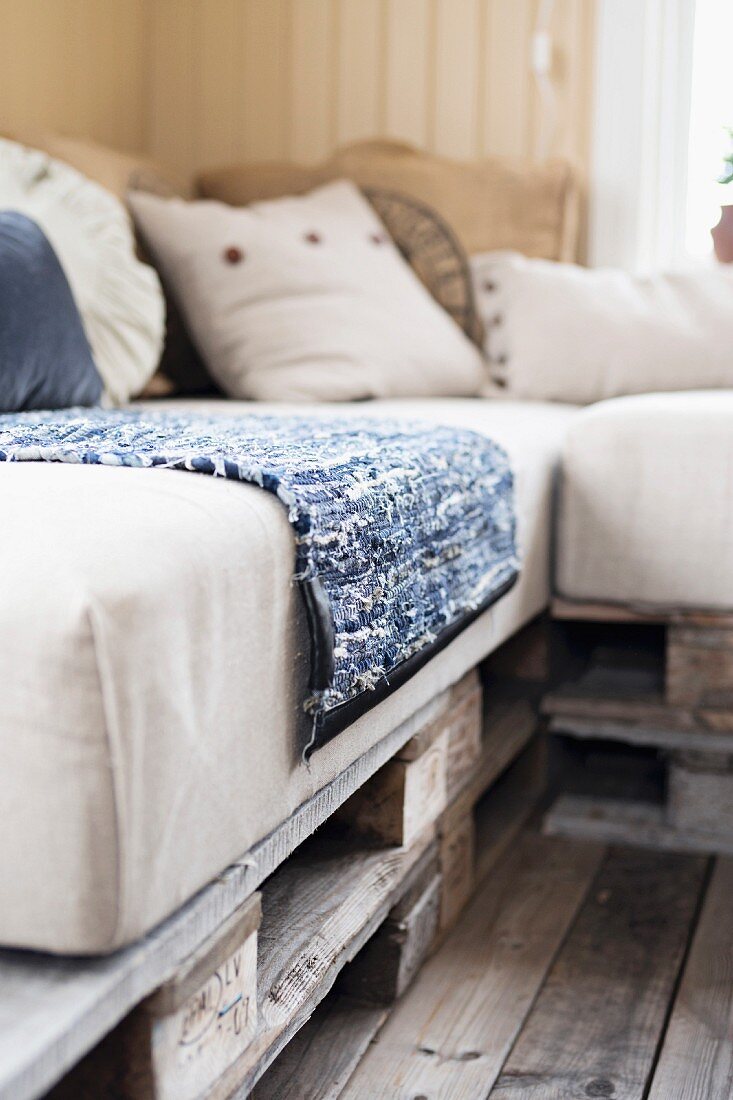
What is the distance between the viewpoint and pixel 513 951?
4.33 ft

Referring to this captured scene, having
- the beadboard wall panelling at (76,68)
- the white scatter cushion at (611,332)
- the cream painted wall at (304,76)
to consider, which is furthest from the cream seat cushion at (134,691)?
the cream painted wall at (304,76)

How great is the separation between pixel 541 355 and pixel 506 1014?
4.13 ft

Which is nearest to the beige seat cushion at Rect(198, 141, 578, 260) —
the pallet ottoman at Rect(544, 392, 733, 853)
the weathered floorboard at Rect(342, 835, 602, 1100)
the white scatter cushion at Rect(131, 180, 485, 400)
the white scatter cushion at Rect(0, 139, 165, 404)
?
the white scatter cushion at Rect(131, 180, 485, 400)

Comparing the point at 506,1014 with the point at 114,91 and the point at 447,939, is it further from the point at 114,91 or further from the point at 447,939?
the point at 114,91

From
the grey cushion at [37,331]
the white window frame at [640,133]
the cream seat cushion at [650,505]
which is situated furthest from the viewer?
the white window frame at [640,133]

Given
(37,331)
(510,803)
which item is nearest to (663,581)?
(510,803)

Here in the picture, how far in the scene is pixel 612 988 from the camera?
1236 mm

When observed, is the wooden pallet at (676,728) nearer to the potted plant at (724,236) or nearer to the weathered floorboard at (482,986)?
the weathered floorboard at (482,986)

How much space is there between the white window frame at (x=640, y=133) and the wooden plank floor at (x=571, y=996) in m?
1.47

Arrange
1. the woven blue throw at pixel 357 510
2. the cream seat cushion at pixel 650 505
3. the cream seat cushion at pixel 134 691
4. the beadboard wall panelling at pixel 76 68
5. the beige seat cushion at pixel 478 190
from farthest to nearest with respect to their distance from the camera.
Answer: the beige seat cushion at pixel 478 190 < the beadboard wall panelling at pixel 76 68 < the cream seat cushion at pixel 650 505 < the woven blue throw at pixel 357 510 < the cream seat cushion at pixel 134 691

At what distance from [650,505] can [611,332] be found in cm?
56

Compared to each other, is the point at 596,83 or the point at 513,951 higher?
the point at 596,83

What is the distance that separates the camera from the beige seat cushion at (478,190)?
2.38 meters

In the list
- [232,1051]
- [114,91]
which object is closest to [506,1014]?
[232,1051]
